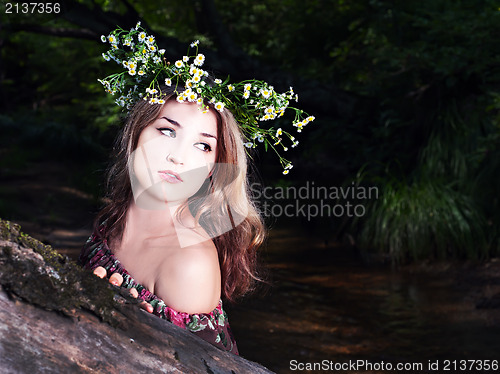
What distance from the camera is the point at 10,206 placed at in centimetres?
836

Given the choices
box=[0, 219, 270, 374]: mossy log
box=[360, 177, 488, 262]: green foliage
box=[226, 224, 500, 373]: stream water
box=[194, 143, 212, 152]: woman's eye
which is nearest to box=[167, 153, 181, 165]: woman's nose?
box=[194, 143, 212, 152]: woman's eye

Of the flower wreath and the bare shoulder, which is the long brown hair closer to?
the flower wreath

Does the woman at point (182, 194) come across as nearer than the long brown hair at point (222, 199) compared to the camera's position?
Yes

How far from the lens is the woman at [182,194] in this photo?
202cm

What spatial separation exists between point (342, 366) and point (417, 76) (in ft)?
14.1

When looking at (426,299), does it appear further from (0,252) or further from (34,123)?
(34,123)

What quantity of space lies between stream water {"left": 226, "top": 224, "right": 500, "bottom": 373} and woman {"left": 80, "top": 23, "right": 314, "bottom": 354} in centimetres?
273

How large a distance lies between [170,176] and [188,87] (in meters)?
0.33

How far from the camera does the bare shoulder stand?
6.40 feet

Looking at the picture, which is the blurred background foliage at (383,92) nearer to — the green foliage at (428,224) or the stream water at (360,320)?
the green foliage at (428,224)

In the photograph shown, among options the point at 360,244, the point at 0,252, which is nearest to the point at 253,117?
the point at 0,252

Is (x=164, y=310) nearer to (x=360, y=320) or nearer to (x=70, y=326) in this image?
(x=70, y=326)

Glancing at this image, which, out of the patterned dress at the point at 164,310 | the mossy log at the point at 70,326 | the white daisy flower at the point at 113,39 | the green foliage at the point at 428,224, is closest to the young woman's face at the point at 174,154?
the patterned dress at the point at 164,310

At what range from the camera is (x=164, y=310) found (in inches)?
75.9
